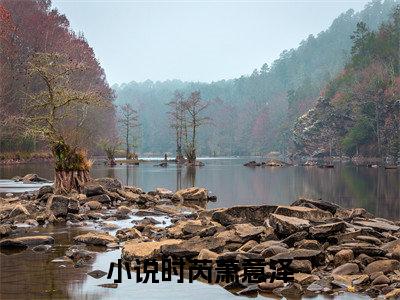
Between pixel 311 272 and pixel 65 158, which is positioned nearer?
pixel 311 272

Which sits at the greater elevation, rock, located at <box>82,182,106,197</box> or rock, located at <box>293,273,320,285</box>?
rock, located at <box>82,182,106,197</box>

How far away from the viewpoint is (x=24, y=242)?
15.3m

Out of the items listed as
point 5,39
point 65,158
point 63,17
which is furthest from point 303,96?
point 65,158

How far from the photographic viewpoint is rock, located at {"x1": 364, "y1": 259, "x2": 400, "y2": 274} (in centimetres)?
1177

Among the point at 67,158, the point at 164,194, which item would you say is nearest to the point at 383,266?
the point at 164,194

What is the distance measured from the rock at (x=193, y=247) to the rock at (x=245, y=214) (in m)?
3.68

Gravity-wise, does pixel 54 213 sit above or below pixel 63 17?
below

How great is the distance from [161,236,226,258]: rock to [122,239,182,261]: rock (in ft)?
0.78

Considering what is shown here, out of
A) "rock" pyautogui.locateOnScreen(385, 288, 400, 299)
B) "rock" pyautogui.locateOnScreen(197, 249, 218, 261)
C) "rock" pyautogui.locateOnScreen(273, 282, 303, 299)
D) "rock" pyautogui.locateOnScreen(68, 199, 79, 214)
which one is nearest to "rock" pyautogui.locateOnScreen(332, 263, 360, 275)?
"rock" pyautogui.locateOnScreen(273, 282, 303, 299)

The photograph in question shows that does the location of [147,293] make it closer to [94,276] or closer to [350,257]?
[94,276]

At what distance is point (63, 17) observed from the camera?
9162 cm

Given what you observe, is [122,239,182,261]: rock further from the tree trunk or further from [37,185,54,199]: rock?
the tree trunk

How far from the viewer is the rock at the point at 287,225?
14.7 meters

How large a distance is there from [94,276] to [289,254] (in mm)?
4316
